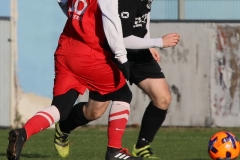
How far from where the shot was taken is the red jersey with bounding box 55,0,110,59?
23.8ft

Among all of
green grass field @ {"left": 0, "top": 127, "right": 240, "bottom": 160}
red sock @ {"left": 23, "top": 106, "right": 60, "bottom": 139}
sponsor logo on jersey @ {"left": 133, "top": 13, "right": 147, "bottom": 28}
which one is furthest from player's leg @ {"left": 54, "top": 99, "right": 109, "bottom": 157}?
red sock @ {"left": 23, "top": 106, "right": 60, "bottom": 139}

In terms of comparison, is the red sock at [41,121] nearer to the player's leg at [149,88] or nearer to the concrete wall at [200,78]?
the player's leg at [149,88]

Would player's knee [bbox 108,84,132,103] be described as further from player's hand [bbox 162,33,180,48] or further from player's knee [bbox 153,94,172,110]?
player's knee [bbox 153,94,172,110]

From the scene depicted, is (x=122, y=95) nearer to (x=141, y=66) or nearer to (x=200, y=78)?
(x=141, y=66)

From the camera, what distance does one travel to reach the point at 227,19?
1438 cm

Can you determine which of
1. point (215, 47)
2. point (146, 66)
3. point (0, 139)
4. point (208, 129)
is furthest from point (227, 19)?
point (146, 66)

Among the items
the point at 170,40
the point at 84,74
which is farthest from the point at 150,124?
the point at 84,74

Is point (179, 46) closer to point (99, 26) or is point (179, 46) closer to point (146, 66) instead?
point (146, 66)

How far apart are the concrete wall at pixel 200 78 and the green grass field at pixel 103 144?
30 centimetres

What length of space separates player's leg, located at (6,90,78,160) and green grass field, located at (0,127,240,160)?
1.26 meters

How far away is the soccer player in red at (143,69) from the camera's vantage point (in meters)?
7.86

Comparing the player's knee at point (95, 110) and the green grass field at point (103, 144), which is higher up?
the player's knee at point (95, 110)

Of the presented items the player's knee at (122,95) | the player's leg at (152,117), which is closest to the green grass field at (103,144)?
the player's leg at (152,117)

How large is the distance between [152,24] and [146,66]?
5799mm
